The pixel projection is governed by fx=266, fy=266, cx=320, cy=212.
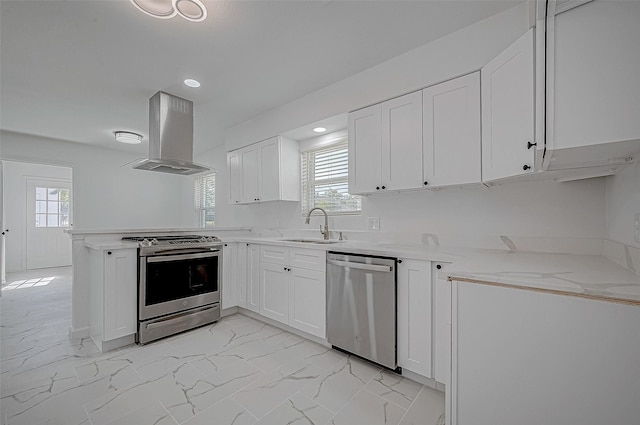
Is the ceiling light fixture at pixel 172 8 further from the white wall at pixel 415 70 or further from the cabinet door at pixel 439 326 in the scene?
the cabinet door at pixel 439 326

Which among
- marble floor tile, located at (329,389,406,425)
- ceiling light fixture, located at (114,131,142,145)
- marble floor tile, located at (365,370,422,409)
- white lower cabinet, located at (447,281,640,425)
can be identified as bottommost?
marble floor tile, located at (365,370,422,409)

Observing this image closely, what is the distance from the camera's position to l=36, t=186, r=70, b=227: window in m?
6.26

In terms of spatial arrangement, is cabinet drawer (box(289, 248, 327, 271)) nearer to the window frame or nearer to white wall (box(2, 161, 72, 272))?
the window frame

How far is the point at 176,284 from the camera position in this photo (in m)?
2.75

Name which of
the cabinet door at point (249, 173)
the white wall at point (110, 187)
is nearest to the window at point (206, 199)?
the white wall at point (110, 187)

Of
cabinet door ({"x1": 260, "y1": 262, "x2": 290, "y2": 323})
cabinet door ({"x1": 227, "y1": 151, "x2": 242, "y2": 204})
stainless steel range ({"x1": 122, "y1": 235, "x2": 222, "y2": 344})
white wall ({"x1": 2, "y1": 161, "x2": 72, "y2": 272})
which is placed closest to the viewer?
stainless steel range ({"x1": 122, "y1": 235, "x2": 222, "y2": 344})

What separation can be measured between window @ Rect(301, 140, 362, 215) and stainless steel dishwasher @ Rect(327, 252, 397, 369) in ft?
3.14

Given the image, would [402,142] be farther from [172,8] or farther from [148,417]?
[148,417]

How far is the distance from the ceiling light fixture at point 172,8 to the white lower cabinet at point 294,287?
6.51ft

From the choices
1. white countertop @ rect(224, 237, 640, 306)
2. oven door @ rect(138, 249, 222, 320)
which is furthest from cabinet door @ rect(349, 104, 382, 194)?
oven door @ rect(138, 249, 222, 320)

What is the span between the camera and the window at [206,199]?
549 cm

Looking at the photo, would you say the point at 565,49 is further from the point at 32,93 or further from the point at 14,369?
the point at 32,93

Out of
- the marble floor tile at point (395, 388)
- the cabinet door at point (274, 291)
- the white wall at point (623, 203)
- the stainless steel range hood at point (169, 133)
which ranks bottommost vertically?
the marble floor tile at point (395, 388)

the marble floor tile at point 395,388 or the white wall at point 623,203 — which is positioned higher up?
the white wall at point 623,203
